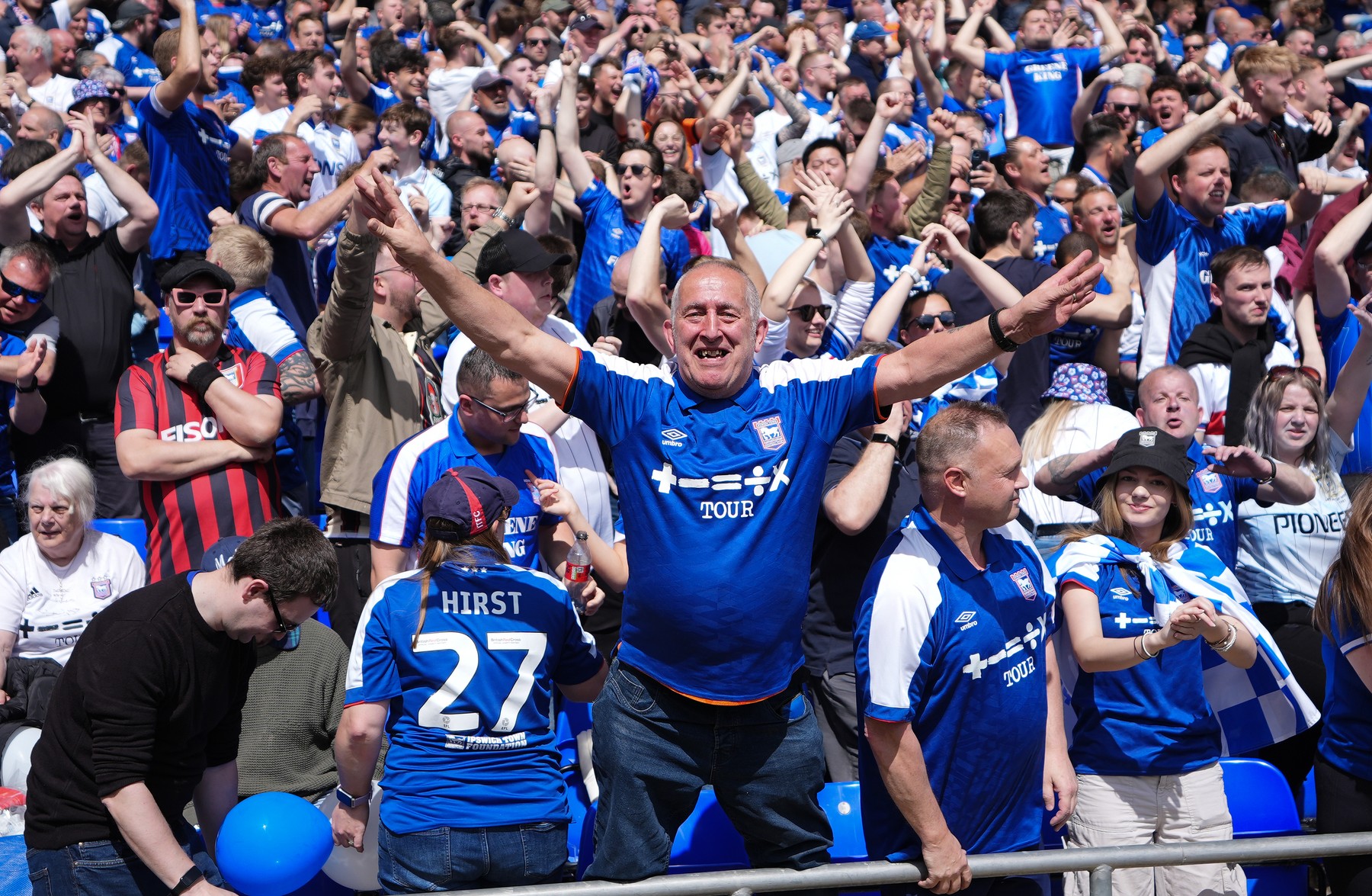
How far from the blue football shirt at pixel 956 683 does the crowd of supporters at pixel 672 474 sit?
0.01 metres

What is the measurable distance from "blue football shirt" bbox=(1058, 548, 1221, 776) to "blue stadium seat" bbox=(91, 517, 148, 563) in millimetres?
4167

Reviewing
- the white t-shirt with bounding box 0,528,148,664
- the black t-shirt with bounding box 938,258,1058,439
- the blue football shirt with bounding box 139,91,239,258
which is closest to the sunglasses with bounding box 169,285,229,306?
the white t-shirt with bounding box 0,528,148,664

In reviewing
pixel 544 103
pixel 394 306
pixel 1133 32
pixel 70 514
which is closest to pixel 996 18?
pixel 1133 32

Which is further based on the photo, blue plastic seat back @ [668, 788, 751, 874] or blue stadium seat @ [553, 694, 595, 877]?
blue stadium seat @ [553, 694, 595, 877]

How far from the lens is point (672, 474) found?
11.5ft

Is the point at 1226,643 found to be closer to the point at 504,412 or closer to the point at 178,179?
the point at 504,412

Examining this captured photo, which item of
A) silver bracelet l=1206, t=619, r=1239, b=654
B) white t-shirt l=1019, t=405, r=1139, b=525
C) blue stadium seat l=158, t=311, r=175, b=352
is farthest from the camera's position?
blue stadium seat l=158, t=311, r=175, b=352

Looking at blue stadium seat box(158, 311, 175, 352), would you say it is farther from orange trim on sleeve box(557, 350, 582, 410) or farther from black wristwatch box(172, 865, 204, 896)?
orange trim on sleeve box(557, 350, 582, 410)

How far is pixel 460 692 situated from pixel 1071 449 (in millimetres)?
3050

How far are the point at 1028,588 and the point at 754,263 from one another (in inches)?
156

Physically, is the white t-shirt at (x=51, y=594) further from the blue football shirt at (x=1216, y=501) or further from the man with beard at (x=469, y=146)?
the man with beard at (x=469, y=146)

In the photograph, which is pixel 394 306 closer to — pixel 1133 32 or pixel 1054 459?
pixel 1054 459

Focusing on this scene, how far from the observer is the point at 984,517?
378 centimetres

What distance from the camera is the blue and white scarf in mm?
4453
